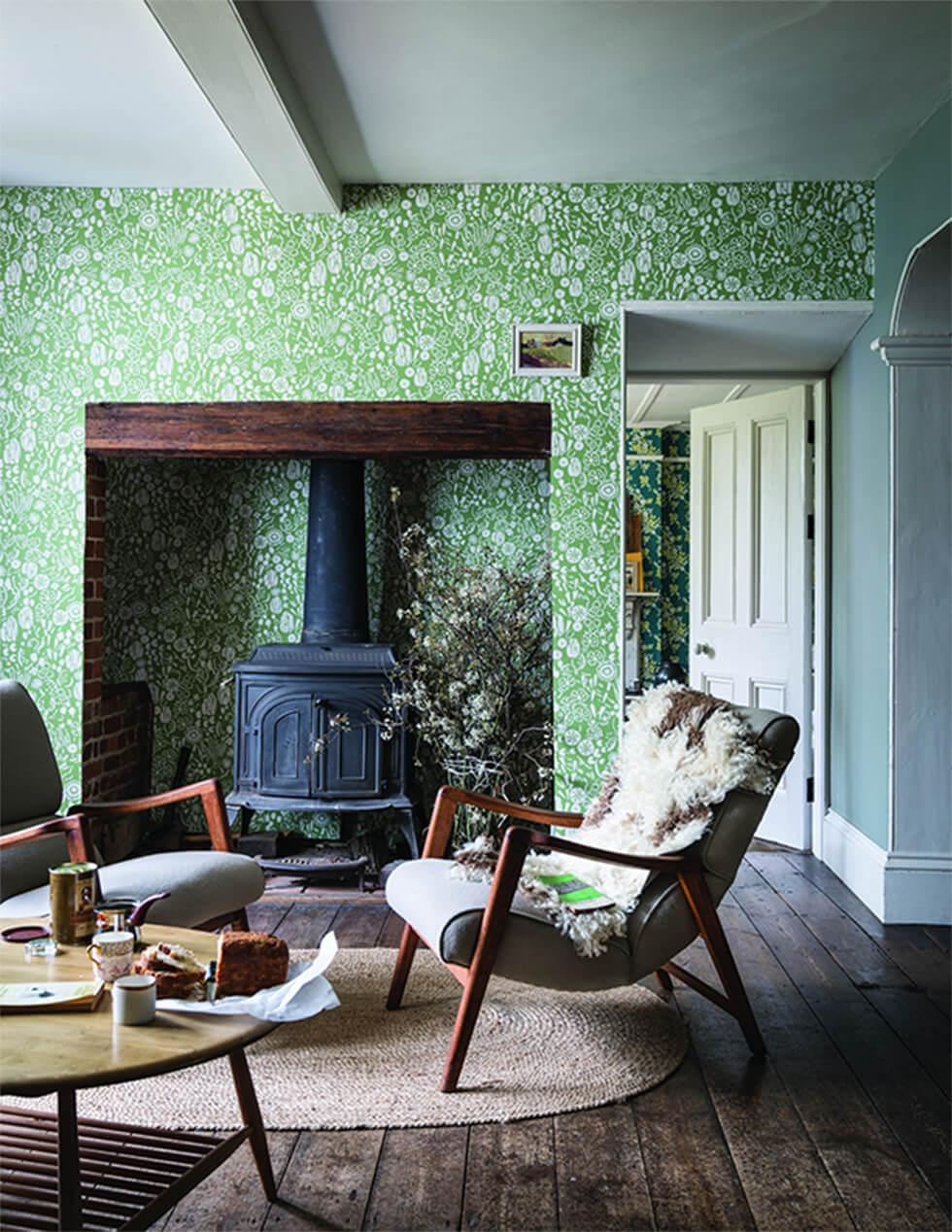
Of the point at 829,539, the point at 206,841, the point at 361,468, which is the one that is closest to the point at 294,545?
the point at 361,468

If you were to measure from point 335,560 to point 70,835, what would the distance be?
83.9 inches

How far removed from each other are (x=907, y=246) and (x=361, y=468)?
91.1 inches

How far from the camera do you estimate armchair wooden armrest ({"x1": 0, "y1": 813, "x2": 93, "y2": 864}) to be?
3.00 meters

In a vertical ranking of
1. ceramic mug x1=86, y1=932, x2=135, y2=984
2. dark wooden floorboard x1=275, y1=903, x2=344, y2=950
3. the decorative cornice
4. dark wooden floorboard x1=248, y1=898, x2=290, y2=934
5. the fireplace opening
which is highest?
the decorative cornice

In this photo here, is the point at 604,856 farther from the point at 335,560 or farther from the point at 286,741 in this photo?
the point at 335,560

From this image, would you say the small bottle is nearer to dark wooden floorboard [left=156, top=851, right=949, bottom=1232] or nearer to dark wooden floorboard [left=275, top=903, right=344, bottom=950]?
dark wooden floorboard [left=156, top=851, right=949, bottom=1232]

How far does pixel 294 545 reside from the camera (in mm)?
5352

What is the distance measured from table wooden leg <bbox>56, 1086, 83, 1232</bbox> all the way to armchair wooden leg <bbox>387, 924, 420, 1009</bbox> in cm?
137

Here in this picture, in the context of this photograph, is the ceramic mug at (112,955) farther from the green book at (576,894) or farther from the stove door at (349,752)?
the stove door at (349,752)

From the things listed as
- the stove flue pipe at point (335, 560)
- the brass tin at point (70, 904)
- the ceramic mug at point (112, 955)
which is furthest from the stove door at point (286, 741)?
the ceramic mug at point (112, 955)

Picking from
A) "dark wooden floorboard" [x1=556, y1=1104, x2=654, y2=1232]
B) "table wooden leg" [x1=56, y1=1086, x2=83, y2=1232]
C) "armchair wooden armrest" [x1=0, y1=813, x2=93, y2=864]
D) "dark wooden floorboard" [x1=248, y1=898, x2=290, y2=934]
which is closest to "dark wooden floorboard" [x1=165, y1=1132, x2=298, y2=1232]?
"table wooden leg" [x1=56, y1=1086, x2=83, y2=1232]

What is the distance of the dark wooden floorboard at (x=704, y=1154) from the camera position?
2.14 metres

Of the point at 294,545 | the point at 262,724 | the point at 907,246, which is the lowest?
the point at 262,724

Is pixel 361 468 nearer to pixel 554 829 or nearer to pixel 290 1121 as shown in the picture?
pixel 554 829
